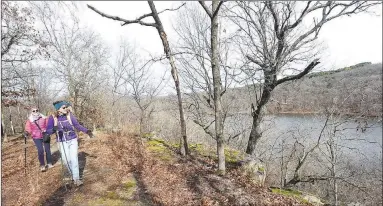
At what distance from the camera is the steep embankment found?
6449 millimetres

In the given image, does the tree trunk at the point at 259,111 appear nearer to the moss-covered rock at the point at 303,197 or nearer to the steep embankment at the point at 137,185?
the steep embankment at the point at 137,185

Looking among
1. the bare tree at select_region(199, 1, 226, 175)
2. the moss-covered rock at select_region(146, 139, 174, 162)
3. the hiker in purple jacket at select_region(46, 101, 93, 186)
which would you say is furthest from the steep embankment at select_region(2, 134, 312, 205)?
the bare tree at select_region(199, 1, 226, 175)

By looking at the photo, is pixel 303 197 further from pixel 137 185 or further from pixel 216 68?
pixel 137 185

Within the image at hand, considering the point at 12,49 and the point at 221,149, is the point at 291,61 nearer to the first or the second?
the point at 221,149

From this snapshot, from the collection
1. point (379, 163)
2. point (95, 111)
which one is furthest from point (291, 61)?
point (379, 163)

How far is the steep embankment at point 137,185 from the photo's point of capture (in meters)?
6.45

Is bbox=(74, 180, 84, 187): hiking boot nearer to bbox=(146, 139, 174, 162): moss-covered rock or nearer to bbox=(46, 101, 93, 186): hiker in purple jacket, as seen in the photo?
bbox=(46, 101, 93, 186): hiker in purple jacket

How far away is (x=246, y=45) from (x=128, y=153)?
23.9 feet

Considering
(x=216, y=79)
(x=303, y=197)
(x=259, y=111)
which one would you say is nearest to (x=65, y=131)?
(x=216, y=79)

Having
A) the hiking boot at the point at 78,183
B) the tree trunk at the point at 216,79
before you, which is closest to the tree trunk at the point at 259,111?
the tree trunk at the point at 216,79

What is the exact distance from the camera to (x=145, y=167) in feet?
29.3

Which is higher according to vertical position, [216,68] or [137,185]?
[216,68]

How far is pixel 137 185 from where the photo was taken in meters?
7.31

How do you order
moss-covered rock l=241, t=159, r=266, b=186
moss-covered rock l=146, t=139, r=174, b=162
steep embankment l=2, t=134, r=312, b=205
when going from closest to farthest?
steep embankment l=2, t=134, r=312, b=205
moss-covered rock l=241, t=159, r=266, b=186
moss-covered rock l=146, t=139, r=174, b=162
